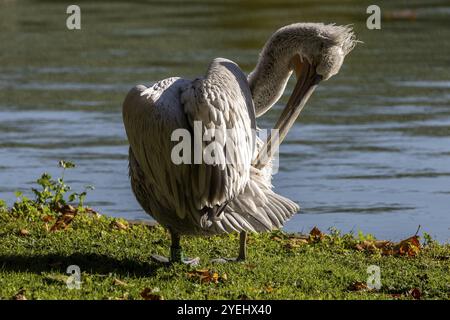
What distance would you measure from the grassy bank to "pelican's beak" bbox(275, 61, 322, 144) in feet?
3.27

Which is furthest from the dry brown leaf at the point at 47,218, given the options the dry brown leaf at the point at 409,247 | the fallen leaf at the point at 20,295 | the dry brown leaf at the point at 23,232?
the dry brown leaf at the point at 409,247

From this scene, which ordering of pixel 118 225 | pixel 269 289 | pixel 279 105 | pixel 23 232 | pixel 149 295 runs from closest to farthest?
1. pixel 149 295
2. pixel 269 289
3. pixel 23 232
4. pixel 118 225
5. pixel 279 105

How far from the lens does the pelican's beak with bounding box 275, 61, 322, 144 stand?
25.3ft

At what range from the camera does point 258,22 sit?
2305cm

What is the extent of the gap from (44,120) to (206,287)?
7.78m

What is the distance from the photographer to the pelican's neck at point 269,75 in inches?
312

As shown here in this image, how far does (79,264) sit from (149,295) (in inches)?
41.7

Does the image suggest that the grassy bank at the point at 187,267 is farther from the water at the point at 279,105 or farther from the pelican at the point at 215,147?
the water at the point at 279,105

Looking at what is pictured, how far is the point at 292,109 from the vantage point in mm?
7770

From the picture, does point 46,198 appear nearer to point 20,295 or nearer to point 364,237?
point 364,237

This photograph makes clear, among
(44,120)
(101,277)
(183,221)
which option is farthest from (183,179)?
(44,120)

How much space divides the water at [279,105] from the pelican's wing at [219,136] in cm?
256

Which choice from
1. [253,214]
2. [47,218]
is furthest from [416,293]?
[47,218]
